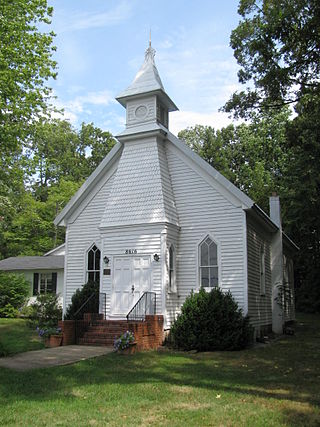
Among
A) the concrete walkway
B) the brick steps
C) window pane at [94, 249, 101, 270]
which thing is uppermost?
window pane at [94, 249, 101, 270]

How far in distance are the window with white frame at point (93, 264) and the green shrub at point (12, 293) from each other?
904 centimetres

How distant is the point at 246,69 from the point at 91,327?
33.0ft

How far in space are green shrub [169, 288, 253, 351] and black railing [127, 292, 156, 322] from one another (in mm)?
995

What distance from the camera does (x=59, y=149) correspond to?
50.1 metres

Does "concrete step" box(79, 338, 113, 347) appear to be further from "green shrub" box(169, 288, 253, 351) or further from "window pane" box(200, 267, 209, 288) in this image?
"window pane" box(200, 267, 209, 288)

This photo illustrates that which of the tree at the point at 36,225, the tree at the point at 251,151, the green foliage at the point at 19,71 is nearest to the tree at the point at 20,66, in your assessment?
the green foliage at the point at 19,71

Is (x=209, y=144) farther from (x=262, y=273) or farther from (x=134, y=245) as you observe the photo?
(x=134, y=245)

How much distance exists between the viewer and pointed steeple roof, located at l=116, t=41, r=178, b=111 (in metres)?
17.4

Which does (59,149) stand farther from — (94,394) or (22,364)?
(94,394)

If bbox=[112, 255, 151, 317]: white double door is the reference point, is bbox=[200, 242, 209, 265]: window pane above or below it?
above

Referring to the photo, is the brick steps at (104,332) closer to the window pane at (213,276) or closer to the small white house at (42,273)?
the window pane at (213,276)

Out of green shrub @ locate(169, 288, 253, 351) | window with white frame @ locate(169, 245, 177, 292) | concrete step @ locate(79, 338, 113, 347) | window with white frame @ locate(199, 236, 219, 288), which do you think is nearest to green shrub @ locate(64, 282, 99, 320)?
concrete step @ locate(79, 338, 113, 347)

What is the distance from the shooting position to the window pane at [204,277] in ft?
51.6

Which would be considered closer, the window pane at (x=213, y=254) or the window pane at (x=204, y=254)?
the window pane at (x=213, y=254)
